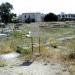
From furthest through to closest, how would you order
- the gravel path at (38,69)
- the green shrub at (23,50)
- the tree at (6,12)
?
the tree at (6,12), the green shrub at (23,50), the gravel path at (38,69)

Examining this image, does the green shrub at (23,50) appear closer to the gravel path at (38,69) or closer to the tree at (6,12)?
the gravel path at (38,69)

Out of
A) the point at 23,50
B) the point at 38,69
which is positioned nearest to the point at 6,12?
the point at 23,50

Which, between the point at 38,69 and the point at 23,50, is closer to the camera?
the point at 38,69

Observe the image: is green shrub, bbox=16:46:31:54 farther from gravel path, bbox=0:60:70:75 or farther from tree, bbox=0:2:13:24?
tree, bbox=0:2:13:24

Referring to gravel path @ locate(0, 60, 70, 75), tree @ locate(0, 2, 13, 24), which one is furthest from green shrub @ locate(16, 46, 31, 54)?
tree @ locate(0, 2, 13, 24)

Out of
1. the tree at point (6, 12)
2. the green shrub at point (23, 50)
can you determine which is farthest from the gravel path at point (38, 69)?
the tree at point (6, 12)

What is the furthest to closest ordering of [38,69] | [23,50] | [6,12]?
[6,12] → [23,50] → [38,69]

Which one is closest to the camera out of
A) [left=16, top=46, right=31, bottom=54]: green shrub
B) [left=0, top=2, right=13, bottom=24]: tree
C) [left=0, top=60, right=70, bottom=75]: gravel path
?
[left=0, top=60, right=70, bottom=75]: gravel path

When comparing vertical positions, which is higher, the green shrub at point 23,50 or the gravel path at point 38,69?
the green shrub at point 23,50

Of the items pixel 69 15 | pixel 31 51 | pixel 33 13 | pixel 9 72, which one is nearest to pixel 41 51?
pixel 31 51

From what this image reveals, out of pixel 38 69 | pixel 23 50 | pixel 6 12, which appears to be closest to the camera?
pixel 38 69

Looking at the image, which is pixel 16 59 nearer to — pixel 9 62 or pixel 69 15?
pixel 9 62

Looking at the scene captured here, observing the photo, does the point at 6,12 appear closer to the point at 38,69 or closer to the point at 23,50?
the point at 23,50

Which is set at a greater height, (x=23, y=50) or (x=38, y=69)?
(x=23, y=50)
